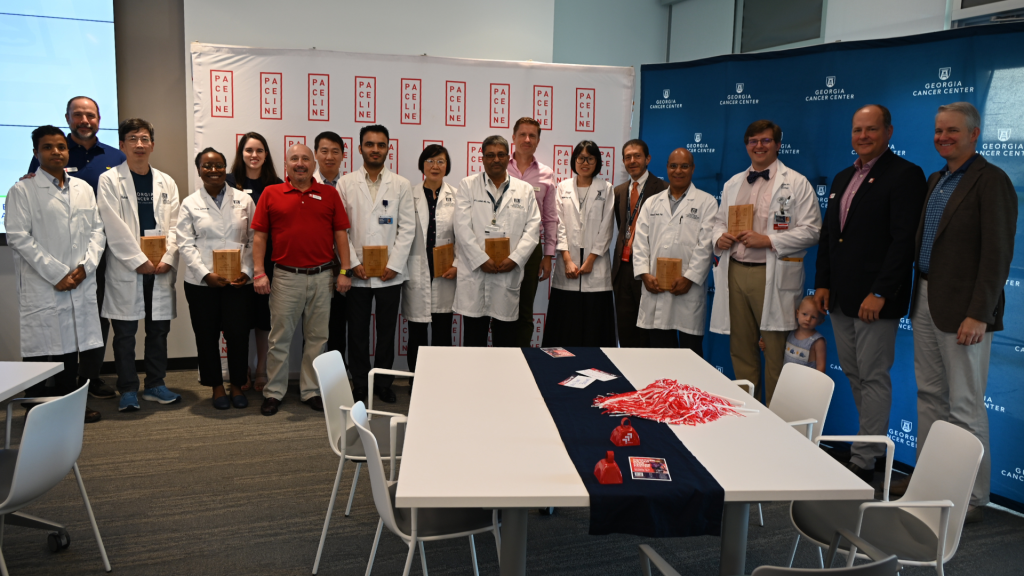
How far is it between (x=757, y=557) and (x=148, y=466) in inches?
122

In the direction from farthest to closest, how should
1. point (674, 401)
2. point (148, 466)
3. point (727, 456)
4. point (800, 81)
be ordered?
point (800, 81)
point (148, 466)
point (674, 401)
point (727, 456)

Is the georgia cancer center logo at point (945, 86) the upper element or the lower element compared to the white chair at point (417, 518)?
upper

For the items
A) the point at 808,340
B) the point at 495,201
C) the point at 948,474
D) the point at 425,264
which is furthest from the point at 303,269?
the point at 948,474

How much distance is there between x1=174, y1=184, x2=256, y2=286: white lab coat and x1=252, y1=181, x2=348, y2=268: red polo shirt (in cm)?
19

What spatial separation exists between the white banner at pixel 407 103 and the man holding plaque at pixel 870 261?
2384 millimetres

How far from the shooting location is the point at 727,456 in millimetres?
1930

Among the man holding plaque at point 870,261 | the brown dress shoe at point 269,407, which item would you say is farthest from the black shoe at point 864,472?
the brown dress shoe at point 269,407

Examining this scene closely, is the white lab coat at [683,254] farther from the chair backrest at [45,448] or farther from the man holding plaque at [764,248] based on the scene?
the chair backrest at [45,448]

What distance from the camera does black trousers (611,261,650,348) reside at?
15.6 feet

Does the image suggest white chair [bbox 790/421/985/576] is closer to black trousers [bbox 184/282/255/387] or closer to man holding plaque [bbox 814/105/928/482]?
man holding plaque [bbox 814/105/928/482]

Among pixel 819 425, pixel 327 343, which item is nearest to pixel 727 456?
pixel 819 425

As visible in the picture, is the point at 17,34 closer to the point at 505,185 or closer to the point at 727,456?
the point at 505,185

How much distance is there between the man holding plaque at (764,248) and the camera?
12.9 ft

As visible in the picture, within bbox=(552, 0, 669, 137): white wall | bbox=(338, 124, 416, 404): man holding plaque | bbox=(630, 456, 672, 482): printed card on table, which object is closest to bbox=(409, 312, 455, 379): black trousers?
bbox=(338, 124, 416, 404): man holding plaque
